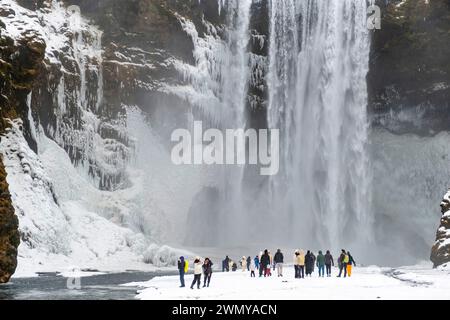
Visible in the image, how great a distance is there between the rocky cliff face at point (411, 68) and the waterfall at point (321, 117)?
7.67 feet

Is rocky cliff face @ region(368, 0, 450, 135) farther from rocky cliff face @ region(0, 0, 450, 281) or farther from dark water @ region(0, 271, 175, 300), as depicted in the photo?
dark water @ region(0, 271, 175, 300)

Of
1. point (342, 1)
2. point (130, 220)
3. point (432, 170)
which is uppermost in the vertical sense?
point (342, 1)

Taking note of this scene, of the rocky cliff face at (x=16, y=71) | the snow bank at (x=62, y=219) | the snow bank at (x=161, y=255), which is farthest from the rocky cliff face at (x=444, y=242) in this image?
the rocky cliff face at (x=16, y=71)

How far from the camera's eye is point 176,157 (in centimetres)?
5538

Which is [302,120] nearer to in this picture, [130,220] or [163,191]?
[163,191]

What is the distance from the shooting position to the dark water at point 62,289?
2234 centimetres

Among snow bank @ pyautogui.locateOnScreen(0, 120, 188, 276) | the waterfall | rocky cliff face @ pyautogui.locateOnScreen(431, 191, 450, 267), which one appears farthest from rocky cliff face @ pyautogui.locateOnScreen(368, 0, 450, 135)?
snow bank @ pyautogui.locateOnScreen(0, 120, 188, 276)

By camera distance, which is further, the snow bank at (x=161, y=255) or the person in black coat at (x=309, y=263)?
the snow bank at (x=161, y=255)

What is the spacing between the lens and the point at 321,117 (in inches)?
2255

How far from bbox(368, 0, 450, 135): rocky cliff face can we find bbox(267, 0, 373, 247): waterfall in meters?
2.34

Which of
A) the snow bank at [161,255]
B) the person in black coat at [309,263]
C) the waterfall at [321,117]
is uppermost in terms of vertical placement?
the waterfall at [321,117]

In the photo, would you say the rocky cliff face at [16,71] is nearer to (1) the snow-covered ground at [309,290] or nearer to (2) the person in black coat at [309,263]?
(1) the snow-covered ground at [309,290]

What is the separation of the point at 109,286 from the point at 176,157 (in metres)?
28.4
